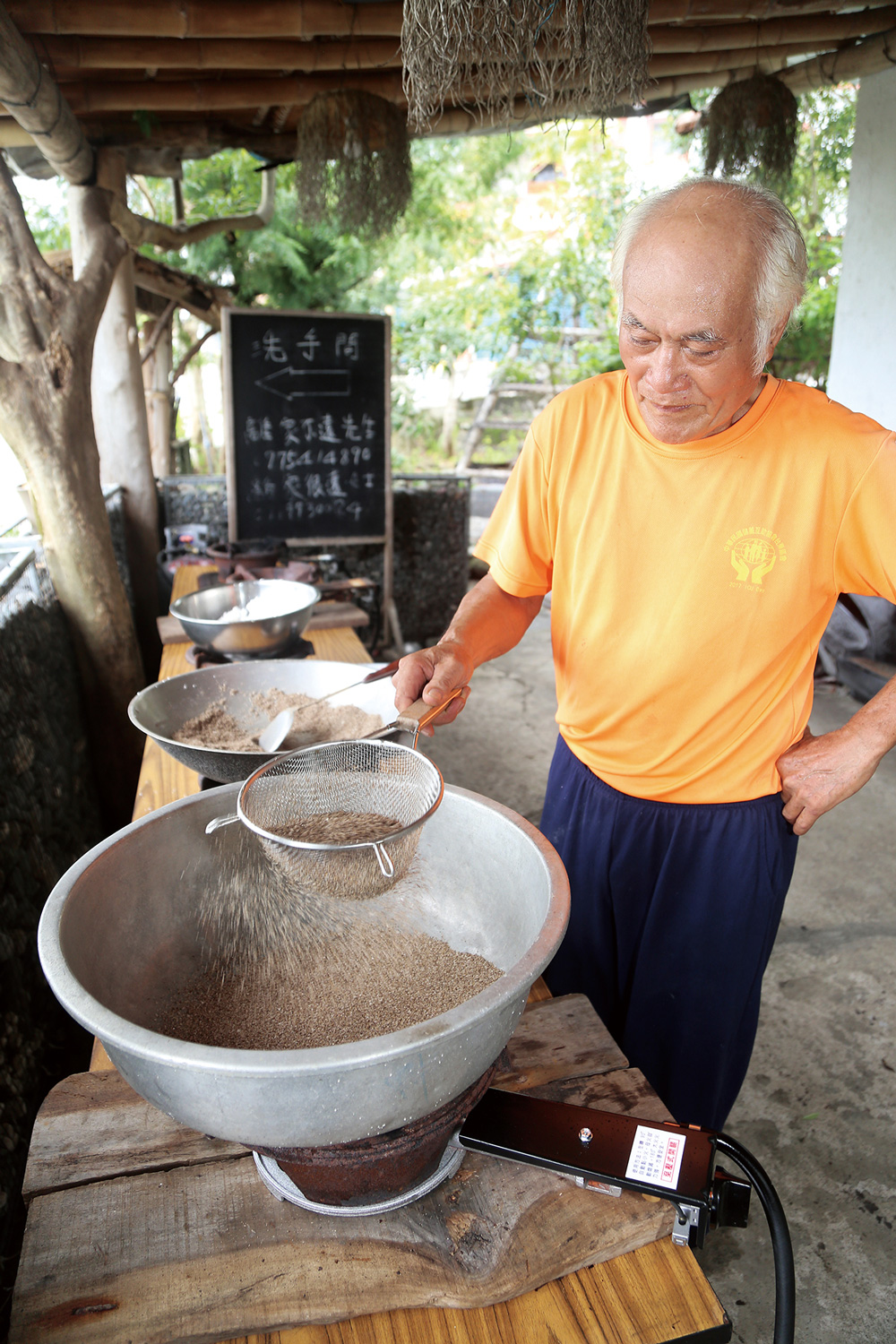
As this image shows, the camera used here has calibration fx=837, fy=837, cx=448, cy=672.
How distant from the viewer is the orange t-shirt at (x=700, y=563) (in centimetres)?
122

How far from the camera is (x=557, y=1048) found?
39.4 inches

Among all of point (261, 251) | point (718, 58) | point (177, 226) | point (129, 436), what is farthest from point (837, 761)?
point (261, 251)

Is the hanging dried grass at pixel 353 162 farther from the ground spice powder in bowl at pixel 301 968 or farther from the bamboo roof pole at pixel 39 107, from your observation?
the ground spice powder in bowl at pixel 301 968

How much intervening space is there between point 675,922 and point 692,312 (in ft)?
3.21

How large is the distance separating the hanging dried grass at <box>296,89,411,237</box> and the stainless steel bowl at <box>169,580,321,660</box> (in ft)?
7.00

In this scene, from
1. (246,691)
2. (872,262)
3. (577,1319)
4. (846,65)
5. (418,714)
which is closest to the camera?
(577,1319)

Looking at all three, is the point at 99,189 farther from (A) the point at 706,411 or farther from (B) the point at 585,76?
(A) the point at 706,411

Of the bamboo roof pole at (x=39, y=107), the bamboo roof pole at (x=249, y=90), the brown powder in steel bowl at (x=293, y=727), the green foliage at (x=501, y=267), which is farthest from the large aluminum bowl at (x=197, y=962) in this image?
the green foliage at (x=501, y=267)

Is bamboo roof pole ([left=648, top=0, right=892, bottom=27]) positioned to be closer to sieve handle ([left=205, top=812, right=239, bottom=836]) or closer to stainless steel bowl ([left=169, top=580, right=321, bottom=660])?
stainless steel bowl ([left=169, top=580, right=321, bottom=660])

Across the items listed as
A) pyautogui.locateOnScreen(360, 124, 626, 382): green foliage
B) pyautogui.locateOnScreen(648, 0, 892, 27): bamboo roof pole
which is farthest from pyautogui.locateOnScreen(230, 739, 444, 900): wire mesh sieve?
pyautogui.locateOnScreen(360, 124, 626, 382): green foliage

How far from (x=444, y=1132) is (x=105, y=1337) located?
0.32 m

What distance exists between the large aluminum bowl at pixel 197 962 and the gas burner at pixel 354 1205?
0.19 meters

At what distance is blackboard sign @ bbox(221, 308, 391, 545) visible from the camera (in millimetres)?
4660

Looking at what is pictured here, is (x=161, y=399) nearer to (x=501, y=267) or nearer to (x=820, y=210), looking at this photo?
(x=501, y=267)
